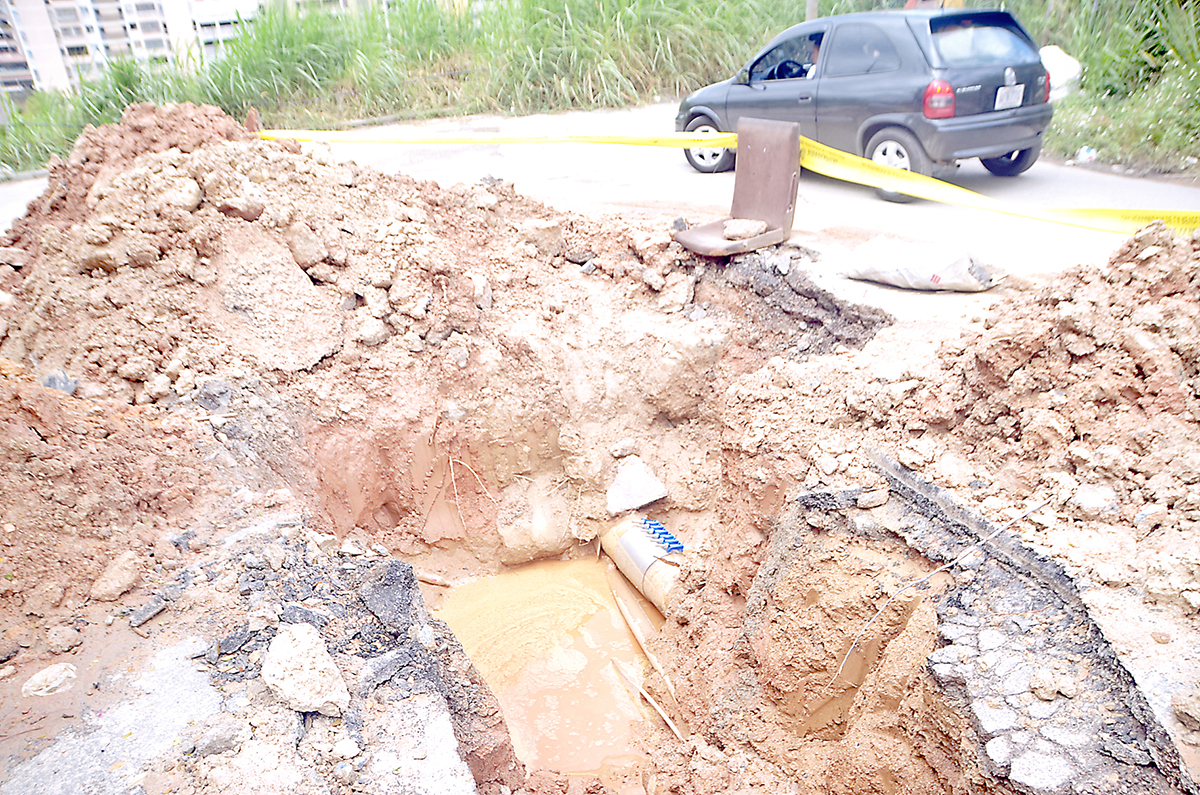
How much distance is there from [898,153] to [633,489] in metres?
4.51

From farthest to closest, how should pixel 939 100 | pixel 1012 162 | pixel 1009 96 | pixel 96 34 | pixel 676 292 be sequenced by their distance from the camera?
1. pixel 96 34
2. pixel 1012 162
3. pixel 1009 96
4. pixel 939 100
5. pixel 676 292

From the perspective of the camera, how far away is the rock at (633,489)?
5.11 m

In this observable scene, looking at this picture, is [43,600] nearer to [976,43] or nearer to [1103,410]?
[1103,410]

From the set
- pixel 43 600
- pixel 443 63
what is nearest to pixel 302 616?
pixel 43 600

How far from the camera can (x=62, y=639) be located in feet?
8.93

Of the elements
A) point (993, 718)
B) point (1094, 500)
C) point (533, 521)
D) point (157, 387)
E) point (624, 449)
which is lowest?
point (533, 521)

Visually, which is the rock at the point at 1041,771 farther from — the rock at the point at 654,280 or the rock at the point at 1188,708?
the rock at the point at 654,280

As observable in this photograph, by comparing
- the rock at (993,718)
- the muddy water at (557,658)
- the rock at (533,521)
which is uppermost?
the rock at (993,718)

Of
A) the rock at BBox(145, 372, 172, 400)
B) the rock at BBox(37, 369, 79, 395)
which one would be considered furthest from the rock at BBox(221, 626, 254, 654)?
the rock at BBox(37, 369, 79, 395)

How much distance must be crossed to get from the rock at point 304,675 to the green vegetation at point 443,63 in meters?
10.9

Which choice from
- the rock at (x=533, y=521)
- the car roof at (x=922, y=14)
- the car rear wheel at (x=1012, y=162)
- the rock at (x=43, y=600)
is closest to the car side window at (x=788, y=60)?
the car roof at (x=922, y=14)

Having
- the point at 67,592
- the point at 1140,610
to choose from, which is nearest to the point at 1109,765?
the point at 1140,610

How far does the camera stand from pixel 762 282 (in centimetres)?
528

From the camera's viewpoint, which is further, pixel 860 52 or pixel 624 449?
pixel 860 52
